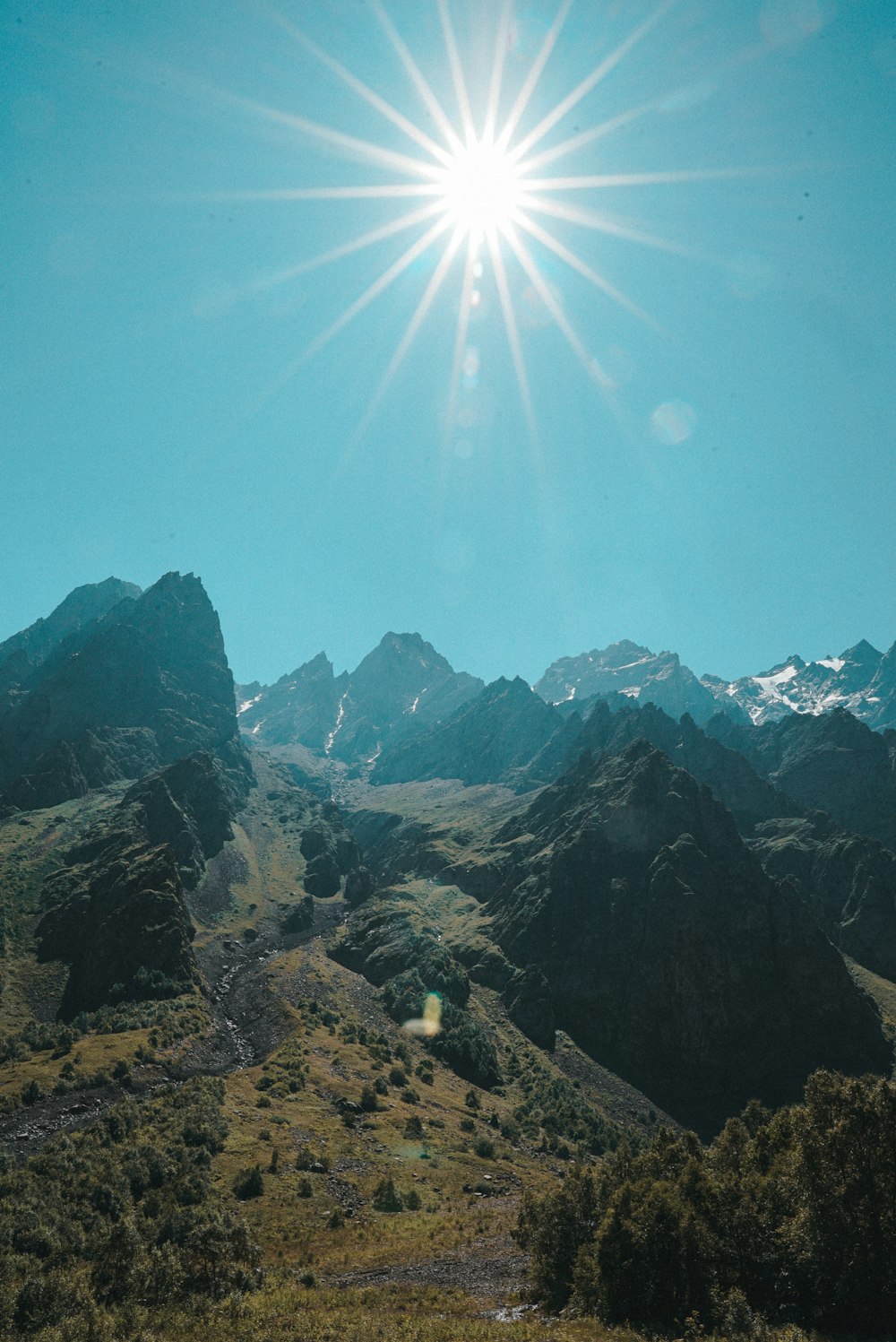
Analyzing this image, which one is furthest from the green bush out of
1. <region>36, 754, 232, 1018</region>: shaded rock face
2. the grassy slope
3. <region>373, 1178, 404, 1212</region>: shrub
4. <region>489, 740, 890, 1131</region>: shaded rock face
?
<region>489, 740, 890, 1131</region>: shaded rock face

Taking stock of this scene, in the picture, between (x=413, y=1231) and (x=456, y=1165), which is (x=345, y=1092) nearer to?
(x=456, y=1165)

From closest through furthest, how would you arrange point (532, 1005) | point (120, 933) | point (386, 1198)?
point (386, 1198)
point (120, 933)
point (532, 1005)

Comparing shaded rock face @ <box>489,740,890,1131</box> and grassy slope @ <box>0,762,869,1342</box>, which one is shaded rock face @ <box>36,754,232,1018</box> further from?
shaded rock face @ <box>489,740,890,1131</box>

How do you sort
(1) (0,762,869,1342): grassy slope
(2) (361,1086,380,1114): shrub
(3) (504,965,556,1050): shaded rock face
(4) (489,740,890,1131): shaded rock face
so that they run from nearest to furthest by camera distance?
(1) (0,762,869,1342): grassy slope
(2) (361,1086,380,1114): shrub
(4) (489,740,890,1131): shaded rock face
(3) (504,965,556,1050): shaded rock face

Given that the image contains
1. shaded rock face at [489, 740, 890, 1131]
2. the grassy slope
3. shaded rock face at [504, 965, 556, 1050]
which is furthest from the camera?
shaded rock face at [504, 965, 556, 1050]

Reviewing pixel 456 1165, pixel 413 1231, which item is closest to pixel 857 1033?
pixel 456 1165

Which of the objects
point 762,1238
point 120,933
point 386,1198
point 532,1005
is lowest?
point 386,1198

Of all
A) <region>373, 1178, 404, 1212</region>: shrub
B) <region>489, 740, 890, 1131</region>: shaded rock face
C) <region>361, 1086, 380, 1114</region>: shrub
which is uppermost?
<region>489, 740, 890, 1131</region>: shaded rock face

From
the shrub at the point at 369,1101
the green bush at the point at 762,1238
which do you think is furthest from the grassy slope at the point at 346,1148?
the green bush at the point at 762,1238

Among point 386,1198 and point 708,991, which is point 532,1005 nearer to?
point 708,991

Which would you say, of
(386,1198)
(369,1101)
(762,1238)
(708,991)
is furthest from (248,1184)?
(708,991)

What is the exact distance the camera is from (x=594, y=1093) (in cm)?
14812

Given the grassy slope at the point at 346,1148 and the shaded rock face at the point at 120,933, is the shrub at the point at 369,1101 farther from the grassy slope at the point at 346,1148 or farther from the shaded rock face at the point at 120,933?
the shaded rock face at the point at 120,933

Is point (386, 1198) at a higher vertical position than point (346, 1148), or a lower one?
lower
